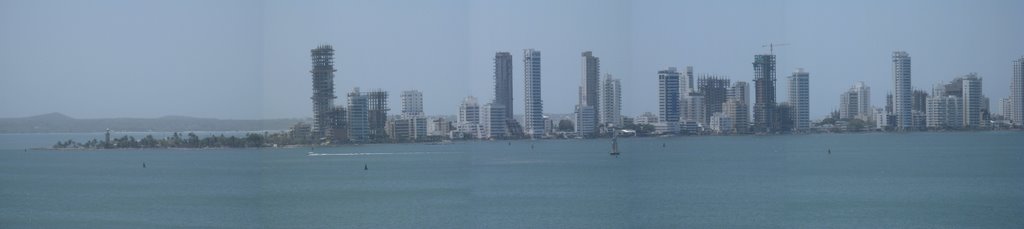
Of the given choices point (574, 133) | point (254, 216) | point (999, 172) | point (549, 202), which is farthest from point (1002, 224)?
point (574, 133)

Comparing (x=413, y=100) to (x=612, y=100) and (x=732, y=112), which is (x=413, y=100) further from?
(x=732, y=112)

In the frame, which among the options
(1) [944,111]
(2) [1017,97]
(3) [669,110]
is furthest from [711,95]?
(1) [944,111]

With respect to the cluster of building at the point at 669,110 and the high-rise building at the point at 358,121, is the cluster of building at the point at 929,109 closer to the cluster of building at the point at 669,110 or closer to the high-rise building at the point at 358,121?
the cluster of building at the point at 669,110

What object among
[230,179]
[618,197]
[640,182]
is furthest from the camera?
[230,179]

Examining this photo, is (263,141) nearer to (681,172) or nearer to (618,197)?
(618,197)

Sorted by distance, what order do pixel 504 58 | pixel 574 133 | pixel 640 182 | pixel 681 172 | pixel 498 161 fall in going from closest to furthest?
1. pixel 504 58
2. pixel 640 182
3. pixel 681 172
4. pixel 498 161
5. pixel 574 133

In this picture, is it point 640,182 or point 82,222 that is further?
point 640,182
